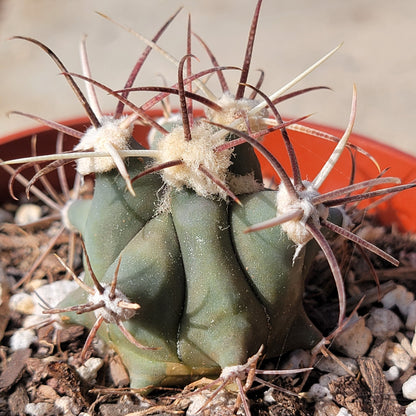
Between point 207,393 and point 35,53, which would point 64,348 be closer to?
point 207,393

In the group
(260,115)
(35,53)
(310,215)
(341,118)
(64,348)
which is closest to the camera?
(310,215)

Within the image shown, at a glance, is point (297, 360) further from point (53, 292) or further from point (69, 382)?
point (53, 292)

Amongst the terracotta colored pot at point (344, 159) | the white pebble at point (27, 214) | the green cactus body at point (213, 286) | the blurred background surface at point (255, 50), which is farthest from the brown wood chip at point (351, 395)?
the blurred background surface at point (255, 50)

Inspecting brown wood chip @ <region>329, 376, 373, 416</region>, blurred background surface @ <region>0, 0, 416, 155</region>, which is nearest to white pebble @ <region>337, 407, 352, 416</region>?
brown wood chip @ <region>329, 376, 373, 416</region>

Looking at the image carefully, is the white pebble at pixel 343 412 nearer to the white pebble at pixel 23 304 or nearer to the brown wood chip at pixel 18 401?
the brown wood chip at pixel 18 401

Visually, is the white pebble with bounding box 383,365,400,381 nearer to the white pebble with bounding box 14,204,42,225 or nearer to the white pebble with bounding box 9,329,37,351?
the white pebble with bounding box 9,329,37,351

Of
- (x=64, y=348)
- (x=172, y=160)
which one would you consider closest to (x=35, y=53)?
(x=64, y=348)
